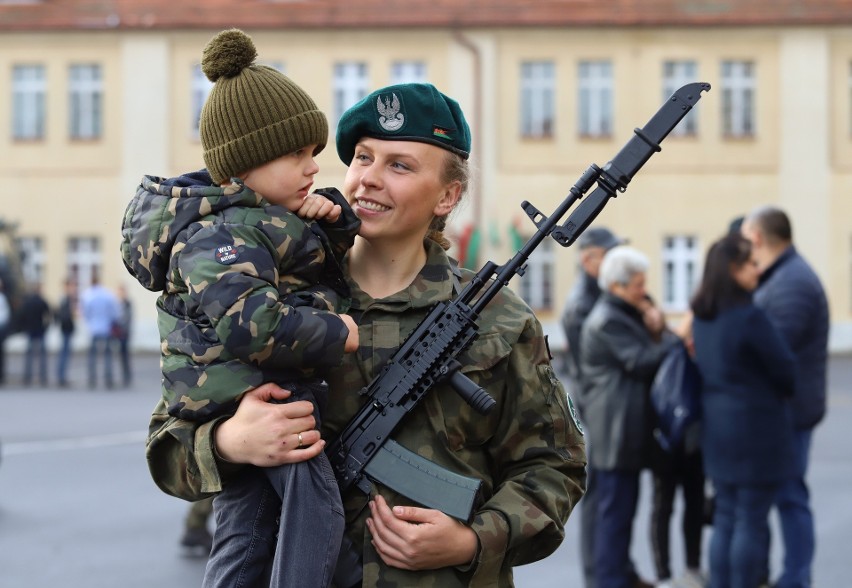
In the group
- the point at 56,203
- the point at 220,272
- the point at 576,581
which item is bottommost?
the point at 576,581

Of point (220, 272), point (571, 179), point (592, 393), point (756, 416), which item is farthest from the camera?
point (571, 179)

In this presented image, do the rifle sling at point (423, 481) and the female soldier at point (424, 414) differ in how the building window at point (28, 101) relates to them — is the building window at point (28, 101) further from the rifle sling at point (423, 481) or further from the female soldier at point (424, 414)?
the rifle sling at point (423, 481)

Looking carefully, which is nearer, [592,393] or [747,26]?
[592,393]

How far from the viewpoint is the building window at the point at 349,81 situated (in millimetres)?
35625

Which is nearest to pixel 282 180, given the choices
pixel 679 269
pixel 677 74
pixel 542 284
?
pixel 542 284

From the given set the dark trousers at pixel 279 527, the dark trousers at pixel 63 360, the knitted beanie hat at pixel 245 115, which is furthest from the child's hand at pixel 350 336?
the dark trousers at pixel 63 360

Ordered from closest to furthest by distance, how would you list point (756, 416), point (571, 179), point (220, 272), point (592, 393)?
point (220, 272) → point (756, 416) → point (592, 393) → point (571, 179)

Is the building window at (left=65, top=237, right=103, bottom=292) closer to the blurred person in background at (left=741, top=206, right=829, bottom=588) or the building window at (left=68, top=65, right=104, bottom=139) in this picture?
the building window at (left=68, top=65, right=104, bottom=139)

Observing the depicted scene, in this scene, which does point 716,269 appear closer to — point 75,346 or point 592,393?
point 592,393

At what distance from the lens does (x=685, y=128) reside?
35.8 meters

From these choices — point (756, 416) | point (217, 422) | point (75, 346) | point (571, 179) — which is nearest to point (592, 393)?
point (756, 416)

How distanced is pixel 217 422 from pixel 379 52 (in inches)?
1304

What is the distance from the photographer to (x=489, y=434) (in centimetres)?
304

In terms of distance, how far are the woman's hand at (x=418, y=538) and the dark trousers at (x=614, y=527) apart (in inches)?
179
